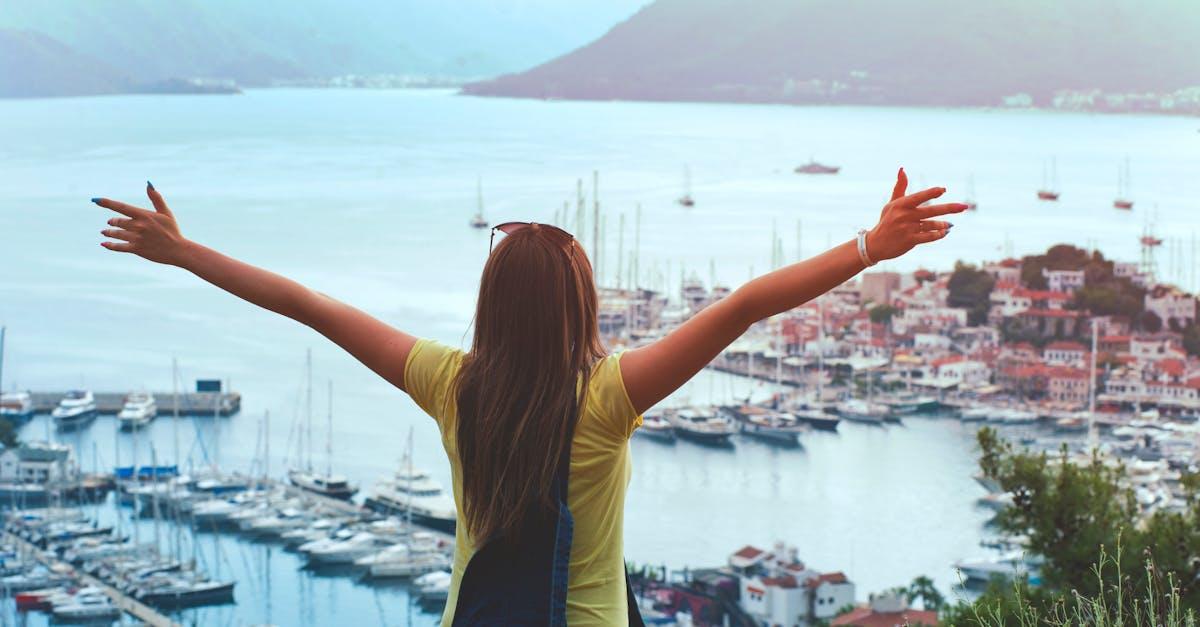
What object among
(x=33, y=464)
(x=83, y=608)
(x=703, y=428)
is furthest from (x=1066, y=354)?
(x=83, y=608)

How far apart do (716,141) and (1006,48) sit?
9397mm

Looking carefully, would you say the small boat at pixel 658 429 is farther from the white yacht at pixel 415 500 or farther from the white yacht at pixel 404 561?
the white yacht at pixel 404 561

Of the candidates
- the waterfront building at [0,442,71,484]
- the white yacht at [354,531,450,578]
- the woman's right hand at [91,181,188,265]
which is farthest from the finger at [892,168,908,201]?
the waterfront building at [0,442,71,484]

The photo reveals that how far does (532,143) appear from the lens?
39.6 meters

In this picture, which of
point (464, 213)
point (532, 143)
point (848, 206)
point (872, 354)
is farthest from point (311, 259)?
point (532, 143)

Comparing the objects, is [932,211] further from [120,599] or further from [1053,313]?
[1053,313]

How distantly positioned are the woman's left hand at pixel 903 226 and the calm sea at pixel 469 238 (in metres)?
7.98

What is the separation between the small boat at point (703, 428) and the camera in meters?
13.1

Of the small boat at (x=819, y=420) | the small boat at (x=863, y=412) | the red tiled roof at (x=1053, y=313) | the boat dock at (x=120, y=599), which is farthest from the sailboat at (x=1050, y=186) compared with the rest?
the boat dock at (x=120, y=599)

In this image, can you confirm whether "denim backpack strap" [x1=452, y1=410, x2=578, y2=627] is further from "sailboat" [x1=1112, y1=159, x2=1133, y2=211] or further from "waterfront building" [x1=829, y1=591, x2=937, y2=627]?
"sailboat" [x1=1112, y1=159, x2=1133, y2=211]

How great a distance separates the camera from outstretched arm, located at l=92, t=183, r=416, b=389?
730mm

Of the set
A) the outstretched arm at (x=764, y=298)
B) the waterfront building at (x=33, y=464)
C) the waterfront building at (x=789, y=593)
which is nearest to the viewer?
the outstretched arm at (x=764, y=298)

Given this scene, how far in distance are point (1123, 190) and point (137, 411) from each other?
2179cm

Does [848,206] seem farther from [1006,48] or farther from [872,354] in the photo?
[1006,48]
